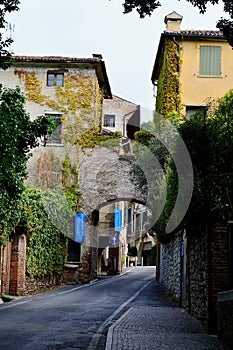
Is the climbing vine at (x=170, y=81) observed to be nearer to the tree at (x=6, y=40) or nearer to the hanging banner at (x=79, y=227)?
the hanging banner at (x=79, y=227)

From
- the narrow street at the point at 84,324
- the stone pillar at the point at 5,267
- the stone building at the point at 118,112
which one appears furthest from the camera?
the stone building at the point at 118,112

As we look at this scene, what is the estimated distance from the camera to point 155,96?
3594 centimetres

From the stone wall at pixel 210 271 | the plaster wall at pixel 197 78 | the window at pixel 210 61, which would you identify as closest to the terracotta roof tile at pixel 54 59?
the plaster wall at pixel 197 78

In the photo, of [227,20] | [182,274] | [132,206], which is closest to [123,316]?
[182,274]

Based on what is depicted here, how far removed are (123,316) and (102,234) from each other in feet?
106

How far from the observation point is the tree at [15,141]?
16.9 m

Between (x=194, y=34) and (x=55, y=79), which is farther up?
(x=194, y=34)

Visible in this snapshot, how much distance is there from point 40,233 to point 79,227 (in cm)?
741

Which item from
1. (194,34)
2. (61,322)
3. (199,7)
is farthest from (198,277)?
(194,34)

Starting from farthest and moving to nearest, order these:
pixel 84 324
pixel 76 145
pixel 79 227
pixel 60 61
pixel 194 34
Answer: pixel 76 145 < pixel 60 61 < pixel 79 227 < pixel 194 34 < pixel 84 324

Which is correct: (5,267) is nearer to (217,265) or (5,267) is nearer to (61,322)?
(61,322)

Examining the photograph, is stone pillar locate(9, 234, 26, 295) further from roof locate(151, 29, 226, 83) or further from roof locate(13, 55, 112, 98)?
roof locate(151, 29, 226, 83)

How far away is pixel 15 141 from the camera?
55.0 feet

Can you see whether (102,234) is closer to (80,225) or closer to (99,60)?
(80,225)
